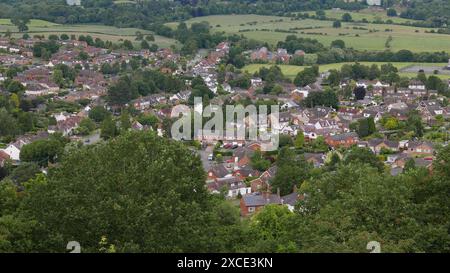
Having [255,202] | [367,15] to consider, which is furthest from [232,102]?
[367,15]

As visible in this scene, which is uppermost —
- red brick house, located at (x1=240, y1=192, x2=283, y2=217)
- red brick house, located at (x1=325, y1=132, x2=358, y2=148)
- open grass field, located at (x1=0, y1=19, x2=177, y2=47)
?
red brick house, located at (x1=240, y1=192, x2=283, y2=217)

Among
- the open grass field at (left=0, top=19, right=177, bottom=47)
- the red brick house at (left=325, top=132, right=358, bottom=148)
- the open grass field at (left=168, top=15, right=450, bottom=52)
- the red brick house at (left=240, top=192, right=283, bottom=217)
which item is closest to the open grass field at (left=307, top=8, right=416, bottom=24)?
the open grass field at (left=168, top=15, right=450, bottom=52)

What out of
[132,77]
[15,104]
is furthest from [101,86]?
[15,104]

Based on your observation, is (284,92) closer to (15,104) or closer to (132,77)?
(132,77)

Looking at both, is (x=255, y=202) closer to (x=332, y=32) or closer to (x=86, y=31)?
(x=332, y=32)

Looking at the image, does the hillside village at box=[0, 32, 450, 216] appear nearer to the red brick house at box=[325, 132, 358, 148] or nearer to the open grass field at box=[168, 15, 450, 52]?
the red brick house at box=[325, 132, 358, 148]

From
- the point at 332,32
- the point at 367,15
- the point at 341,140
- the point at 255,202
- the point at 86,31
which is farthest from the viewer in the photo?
the point at 367,15

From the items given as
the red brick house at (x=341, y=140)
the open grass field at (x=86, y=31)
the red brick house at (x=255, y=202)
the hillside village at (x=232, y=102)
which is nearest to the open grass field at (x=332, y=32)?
the open grass field at (x=86, y=31)
